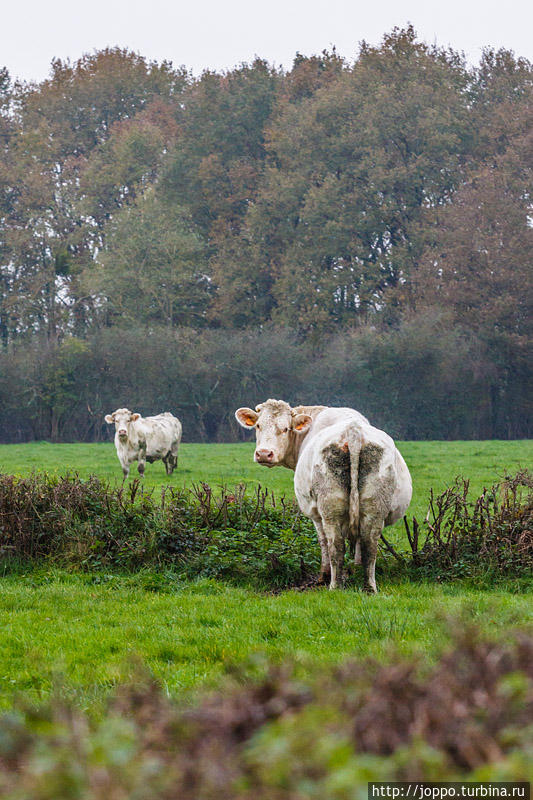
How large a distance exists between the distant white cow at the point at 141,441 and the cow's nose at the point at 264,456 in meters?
11.0

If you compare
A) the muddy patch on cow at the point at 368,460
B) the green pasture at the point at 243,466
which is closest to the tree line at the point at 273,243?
the green pasture at the point at 243,466

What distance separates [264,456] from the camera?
8.11 m

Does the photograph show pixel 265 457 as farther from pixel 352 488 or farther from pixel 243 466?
pixel 243 466

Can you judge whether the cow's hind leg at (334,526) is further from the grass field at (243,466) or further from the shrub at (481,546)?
the grass field at (243,466)

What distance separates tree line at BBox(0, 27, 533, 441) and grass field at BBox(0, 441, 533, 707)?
29305mm

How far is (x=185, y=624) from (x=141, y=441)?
12.9 meters

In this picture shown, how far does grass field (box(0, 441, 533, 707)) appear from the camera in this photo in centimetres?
508

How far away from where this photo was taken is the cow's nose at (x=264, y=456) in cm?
811

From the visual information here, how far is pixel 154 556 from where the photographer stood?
866 cm

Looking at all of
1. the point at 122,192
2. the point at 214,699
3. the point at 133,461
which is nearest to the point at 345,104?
the point at 122,192

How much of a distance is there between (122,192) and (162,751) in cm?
5148

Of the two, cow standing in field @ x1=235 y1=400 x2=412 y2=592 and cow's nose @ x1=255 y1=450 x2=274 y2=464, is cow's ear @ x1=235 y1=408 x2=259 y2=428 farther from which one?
cow standing in field @ x1=235 y1=400 x2=412 y2=592

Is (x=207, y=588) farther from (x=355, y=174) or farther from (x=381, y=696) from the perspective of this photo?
(x=355, y=174)

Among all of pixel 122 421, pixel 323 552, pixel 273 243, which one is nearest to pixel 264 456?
pixel 323 552
